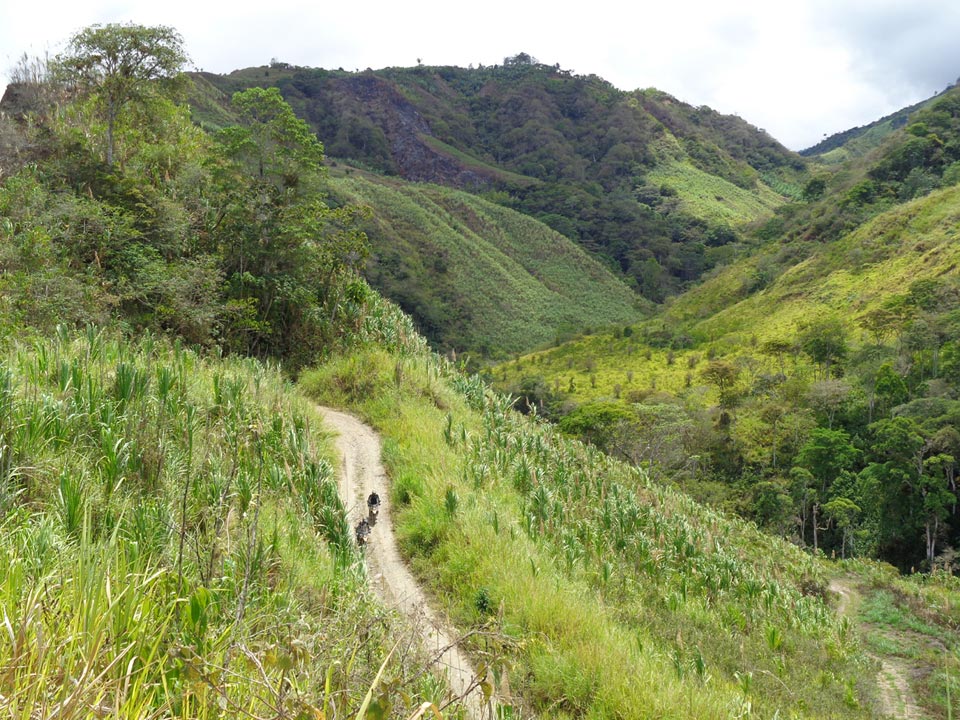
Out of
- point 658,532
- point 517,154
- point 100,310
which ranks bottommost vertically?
point 658,532

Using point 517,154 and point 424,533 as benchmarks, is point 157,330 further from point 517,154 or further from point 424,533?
point 517,154

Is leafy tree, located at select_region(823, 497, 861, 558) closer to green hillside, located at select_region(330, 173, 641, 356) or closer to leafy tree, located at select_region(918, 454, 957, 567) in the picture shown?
leafy tree, located at select_region(918, 454, 957, 567)

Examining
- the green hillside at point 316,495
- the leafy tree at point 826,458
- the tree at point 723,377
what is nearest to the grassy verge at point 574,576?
the green hillside at point 316,495

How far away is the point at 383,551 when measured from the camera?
18.9 ft

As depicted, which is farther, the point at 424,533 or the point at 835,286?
the point at 835,286

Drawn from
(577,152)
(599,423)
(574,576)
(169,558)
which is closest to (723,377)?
(599,423)

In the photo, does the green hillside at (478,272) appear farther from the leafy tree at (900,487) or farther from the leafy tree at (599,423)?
the leafy tree at (900,487)

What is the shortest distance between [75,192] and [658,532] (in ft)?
38.8

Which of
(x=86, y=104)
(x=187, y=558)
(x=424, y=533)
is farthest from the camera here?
(x=86, y=104)

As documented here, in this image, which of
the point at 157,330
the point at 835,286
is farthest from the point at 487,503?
the point at 835,286

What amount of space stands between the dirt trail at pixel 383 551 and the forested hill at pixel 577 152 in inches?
3747

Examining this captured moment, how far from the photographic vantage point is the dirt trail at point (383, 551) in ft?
12.4

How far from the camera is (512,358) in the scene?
6850cm

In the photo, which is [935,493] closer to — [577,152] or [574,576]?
[574,576]
